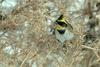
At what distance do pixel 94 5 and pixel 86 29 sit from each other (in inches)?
9.0

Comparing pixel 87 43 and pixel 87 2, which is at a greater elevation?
pixel 87 2

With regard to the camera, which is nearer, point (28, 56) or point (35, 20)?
point (28, 56)

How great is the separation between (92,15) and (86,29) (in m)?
0.14

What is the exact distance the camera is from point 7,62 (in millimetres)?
3275

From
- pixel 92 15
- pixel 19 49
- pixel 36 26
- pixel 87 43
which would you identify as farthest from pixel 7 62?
pixel 92 15

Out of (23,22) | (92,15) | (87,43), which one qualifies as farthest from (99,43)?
(23,22)

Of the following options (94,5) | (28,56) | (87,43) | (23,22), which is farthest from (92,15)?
(28,56)

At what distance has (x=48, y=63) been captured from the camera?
3398 millimetres

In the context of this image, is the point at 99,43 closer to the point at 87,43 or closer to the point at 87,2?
the point at 87,43

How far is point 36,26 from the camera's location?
3463 mm

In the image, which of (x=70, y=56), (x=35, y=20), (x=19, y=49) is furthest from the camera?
(x=35, y=20)

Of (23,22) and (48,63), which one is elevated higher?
(23,22)

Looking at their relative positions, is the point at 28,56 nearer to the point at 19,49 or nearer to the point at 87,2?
the point at 19,49

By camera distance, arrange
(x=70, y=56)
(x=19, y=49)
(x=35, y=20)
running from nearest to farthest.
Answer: (x=70, y=56)
(x=19, y=49)
(x=35, y=20)
